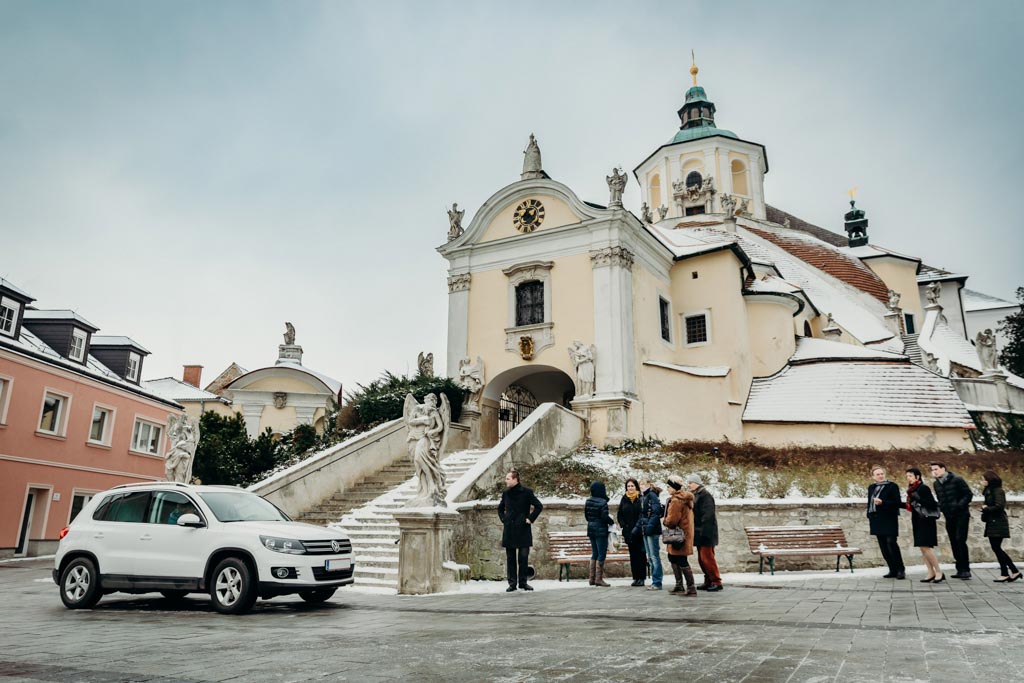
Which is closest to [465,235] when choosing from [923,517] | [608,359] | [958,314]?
[608,359]

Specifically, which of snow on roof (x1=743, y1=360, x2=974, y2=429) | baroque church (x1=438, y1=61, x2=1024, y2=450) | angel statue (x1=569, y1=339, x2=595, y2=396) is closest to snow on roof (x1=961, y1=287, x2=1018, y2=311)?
baroque church (x1=438, y1=61, x2=1024, y2=450)

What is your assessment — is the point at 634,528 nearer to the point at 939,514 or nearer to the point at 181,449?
the point at 939,514

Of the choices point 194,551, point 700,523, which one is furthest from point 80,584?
Result: point 700,523

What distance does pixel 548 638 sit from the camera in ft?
20.4

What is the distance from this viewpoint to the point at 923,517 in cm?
1043

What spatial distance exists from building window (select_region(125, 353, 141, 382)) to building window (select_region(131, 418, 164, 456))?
5.48 feet

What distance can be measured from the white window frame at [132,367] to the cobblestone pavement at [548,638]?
19660 mm

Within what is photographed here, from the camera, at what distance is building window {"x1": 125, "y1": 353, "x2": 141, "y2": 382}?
90.9 feet

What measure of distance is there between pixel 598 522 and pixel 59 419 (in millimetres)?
19798

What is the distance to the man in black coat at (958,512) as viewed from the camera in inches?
415

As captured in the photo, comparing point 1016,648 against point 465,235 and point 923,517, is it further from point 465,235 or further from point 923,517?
point 465,235

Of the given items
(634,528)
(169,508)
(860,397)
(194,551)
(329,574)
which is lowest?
(329,574)

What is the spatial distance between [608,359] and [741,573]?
10038 mm

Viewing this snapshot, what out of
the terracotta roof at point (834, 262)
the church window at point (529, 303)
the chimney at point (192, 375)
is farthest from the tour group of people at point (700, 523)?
the chimney at point (192, 375)
